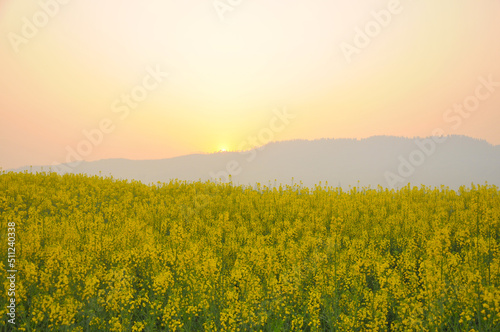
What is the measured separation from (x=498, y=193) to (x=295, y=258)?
42.7 ft

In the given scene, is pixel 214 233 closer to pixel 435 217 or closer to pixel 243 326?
pixel 243 326

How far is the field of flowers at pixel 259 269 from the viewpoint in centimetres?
588

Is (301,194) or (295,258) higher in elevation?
(301,194)

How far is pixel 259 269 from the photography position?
7.45m

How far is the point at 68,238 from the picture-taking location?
9758mm

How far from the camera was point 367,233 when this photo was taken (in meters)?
11.0

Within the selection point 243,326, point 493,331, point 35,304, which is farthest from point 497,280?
point 35,304

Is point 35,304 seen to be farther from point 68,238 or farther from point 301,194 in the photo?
point 301,194

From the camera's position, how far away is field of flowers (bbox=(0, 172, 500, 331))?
5.88 metres

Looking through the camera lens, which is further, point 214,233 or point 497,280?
point 214,233

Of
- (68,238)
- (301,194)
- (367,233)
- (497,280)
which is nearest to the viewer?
(497,280)

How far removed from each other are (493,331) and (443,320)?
0.67 meters

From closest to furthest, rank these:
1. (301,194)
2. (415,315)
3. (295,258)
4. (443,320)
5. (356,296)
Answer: (415,315) < (443,320) < (356,296) < (295,258) < (301,194)

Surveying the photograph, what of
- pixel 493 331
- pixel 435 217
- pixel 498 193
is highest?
pixel 498 193
